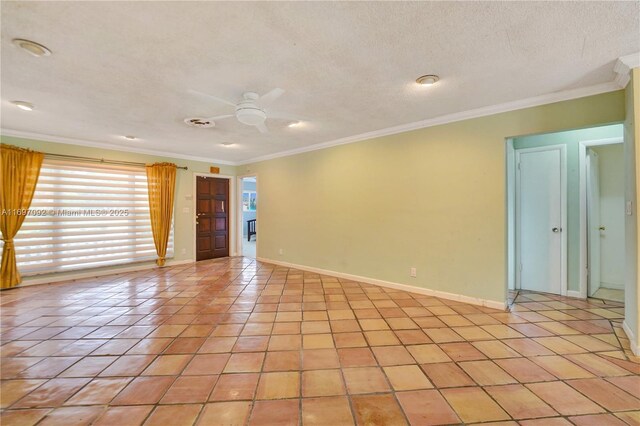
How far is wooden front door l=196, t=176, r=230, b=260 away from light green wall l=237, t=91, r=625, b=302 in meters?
2.27

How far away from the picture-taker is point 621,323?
Result: 9.14ft

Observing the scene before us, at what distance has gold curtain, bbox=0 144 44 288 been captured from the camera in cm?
399

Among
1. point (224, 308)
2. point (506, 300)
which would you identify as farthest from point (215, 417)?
point (506, 300)

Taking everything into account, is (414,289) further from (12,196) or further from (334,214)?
(12,196)

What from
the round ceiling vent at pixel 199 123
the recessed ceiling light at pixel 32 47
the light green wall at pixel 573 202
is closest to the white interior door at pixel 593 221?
the light green wall at pixel 573 202

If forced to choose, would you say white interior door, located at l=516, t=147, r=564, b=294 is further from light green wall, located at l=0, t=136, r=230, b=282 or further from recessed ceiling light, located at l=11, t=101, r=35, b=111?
recessed ceiling light, located at l=11, t=101, r=35, b=111

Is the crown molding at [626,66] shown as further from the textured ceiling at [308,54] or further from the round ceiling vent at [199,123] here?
the round ceiling vent at [199,123]

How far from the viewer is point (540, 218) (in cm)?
389

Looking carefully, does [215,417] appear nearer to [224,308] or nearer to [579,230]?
[224,308]

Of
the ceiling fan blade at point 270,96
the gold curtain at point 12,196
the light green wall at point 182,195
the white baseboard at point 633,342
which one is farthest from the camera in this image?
the light green wall at point 182,195

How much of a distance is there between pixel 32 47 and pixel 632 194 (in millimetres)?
4998

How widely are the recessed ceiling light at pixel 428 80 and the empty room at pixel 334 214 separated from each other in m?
0.10

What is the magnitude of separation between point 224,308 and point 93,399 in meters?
1.59

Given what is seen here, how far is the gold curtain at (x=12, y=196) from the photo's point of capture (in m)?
3.99
